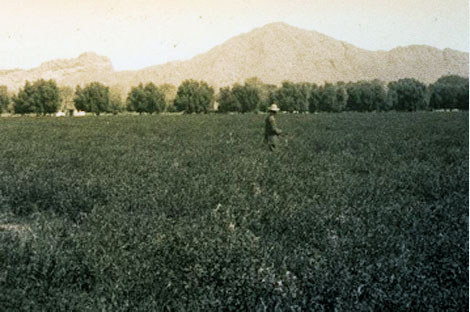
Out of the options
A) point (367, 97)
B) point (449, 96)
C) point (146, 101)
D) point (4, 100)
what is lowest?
point (146, 101)

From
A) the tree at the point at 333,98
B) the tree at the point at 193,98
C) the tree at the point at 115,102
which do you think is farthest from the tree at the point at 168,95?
the tree at the point at 333,98

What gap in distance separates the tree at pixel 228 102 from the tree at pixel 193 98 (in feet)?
7.37

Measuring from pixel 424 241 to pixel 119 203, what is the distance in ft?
12.8

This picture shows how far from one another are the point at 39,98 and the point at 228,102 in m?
37.0

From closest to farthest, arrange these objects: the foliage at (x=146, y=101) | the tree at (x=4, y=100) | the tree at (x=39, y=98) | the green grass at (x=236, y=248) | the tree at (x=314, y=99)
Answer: the green grass at (x=236, y=248) → the tree at (x=39, y=98) → the foliage at (x=146, y=101) → the tree at (x=4, y=100) → the tree at (x=314, y=99)

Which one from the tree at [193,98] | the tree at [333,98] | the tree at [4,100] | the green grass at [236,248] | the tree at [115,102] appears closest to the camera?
the green grass at [236,248]

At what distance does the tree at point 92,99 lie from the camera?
98.0 meters

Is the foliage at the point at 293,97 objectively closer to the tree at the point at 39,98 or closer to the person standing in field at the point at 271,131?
the tree at the point at 39,98

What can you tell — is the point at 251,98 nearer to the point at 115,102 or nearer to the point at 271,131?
the point at 115,102

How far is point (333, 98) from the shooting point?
97188 mm

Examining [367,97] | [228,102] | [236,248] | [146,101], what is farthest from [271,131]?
[367,97]

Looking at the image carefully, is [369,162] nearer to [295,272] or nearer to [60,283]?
[295,272]

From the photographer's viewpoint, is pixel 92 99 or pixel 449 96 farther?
pixel 92 99

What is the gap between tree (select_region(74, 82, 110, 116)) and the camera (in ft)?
322
